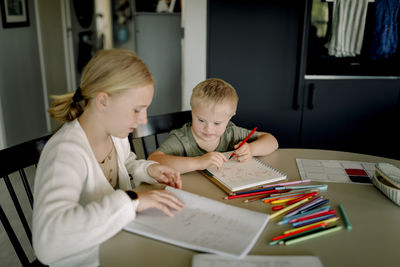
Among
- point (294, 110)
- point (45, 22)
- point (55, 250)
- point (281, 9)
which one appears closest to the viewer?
point (55, 250)

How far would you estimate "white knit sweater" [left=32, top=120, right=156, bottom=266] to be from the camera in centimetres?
81

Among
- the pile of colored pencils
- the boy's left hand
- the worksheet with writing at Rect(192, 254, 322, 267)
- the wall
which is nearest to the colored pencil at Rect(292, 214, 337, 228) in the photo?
the pile of colored pencils

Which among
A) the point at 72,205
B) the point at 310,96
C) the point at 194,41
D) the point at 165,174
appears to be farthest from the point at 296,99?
the point at 72,205

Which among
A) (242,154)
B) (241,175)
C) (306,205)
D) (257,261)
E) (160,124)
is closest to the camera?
(257,261)

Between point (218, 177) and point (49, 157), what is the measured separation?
1.67ft

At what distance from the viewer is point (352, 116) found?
2.95 m

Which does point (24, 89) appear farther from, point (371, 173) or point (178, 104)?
point (371, 173)

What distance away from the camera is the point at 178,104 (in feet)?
13.6

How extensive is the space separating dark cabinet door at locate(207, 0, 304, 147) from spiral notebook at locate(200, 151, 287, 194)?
1657 mm

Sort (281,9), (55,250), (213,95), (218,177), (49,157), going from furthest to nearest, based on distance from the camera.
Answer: (281,9), (213,95), (218,177), (49,157), (55,250)

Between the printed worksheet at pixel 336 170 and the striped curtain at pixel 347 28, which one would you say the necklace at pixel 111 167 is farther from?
the striped curtain at pixel 347 28

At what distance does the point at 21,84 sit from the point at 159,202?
3.17 metres

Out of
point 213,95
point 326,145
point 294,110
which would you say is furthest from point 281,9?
point 213,95

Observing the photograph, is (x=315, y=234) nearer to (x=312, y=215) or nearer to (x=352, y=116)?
(x=312, y=215)
